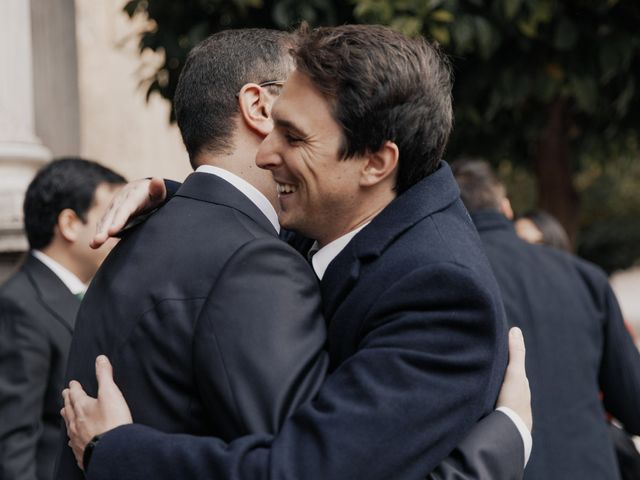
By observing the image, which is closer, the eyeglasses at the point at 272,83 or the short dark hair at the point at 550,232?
the eyeglasses at the point at 272,83

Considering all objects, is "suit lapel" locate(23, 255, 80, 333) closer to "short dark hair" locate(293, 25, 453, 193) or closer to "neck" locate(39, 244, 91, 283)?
"neck" locate(39, 244, 91, 283)

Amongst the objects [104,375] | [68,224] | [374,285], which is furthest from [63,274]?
[374,285]

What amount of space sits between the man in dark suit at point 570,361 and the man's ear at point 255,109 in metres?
1.60

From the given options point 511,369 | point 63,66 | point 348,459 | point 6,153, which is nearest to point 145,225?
point 348,459

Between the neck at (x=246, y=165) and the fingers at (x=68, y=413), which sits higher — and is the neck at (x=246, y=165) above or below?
above

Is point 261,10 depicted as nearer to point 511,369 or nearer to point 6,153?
point 6,153

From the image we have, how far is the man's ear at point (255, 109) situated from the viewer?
2193 mm

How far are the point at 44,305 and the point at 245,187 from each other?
160cm

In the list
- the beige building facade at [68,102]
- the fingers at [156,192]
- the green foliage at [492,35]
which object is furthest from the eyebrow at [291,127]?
the beige building facade at [68,102]

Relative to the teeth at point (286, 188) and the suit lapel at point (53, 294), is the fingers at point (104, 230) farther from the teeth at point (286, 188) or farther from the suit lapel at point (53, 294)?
the suit lapel at point (53, 294)

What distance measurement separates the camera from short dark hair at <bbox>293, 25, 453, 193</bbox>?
1896 mm

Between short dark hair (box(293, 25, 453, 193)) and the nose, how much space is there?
151 millimetres

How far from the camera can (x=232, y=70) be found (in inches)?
88.0

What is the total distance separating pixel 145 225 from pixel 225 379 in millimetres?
473
